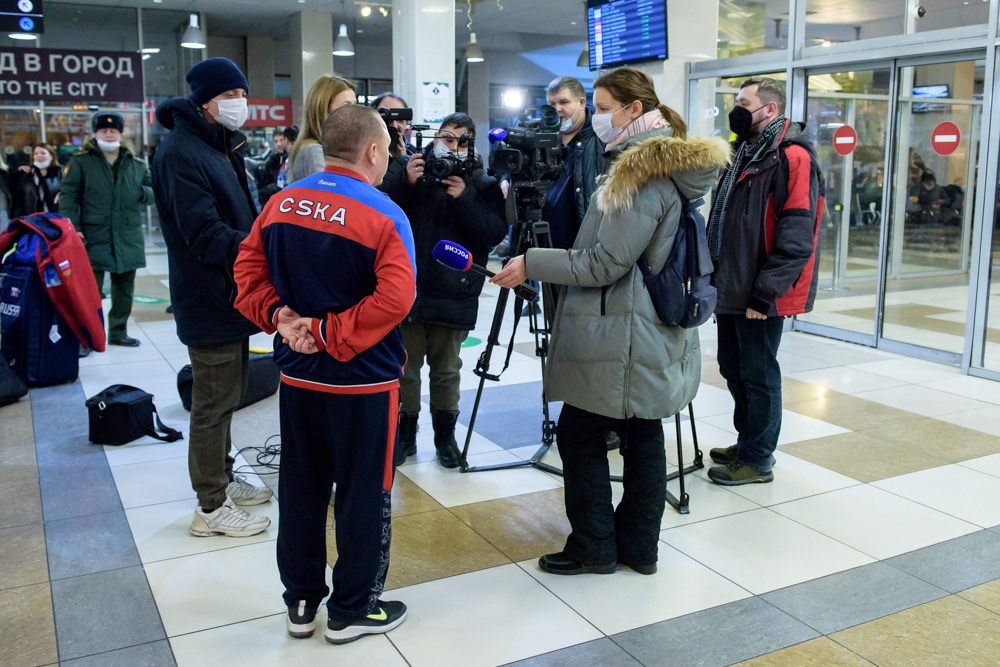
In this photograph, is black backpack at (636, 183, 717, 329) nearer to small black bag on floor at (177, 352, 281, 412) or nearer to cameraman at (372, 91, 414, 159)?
cameraman at (372, 91, 414, 159)

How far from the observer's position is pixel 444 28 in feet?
27.5

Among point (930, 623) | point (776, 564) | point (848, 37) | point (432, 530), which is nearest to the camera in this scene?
point (930, 623)

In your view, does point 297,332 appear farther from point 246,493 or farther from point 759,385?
point 759,385

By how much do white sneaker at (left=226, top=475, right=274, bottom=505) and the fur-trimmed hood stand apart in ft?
5.66

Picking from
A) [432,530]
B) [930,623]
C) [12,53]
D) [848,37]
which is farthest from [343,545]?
[12,53]

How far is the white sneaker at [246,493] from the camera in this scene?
3256mm

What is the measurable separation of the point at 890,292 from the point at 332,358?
6.79 m

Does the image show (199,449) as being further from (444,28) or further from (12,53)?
(12,53)

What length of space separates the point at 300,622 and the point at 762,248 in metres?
2.24

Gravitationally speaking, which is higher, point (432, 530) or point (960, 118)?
point (960, 118)

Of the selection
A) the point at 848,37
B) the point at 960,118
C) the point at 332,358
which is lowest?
the point at 332,358

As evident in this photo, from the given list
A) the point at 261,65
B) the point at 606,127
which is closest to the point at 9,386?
the point at 606,127

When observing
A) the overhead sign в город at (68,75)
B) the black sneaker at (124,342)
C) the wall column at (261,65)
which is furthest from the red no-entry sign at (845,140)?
the wall column at (261,65)

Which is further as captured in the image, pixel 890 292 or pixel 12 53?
pixel 12 53
